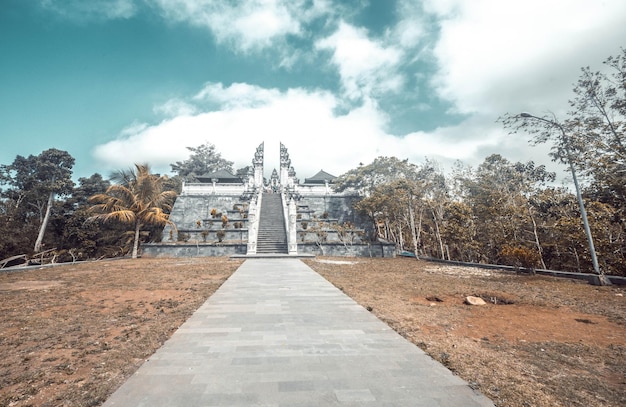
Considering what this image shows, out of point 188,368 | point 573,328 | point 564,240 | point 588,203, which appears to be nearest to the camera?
point 188,368

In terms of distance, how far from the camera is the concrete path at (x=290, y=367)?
231 centimetres

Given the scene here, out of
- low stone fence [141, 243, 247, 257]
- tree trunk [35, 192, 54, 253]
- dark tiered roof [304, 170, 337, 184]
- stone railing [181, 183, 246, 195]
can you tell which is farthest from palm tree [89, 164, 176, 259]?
dark tiered roof [304, 170, 337, 184]

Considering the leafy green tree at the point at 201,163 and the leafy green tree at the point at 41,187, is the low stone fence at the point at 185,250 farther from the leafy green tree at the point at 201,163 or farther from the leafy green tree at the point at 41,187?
the leafy green tree at the point at 201,163

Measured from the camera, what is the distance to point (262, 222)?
2405 cm

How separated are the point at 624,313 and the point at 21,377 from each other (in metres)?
10.5

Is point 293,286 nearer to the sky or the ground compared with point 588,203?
nearer to the ground

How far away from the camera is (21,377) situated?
9.59 ft

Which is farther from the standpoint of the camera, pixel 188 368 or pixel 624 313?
pixel 624 313

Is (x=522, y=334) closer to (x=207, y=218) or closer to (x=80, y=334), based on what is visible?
(x=80, y=334)

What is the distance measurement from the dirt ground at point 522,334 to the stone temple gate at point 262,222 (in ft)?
38.6

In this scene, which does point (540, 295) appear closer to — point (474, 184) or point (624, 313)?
point (624, 313)

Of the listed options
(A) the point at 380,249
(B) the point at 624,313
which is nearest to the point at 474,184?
(A) the point at 380,249

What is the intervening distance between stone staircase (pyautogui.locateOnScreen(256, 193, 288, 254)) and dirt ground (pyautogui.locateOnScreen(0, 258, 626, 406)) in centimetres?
1128

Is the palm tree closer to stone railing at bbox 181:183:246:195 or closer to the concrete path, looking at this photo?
stone railing at bbox 181:183:246:195
